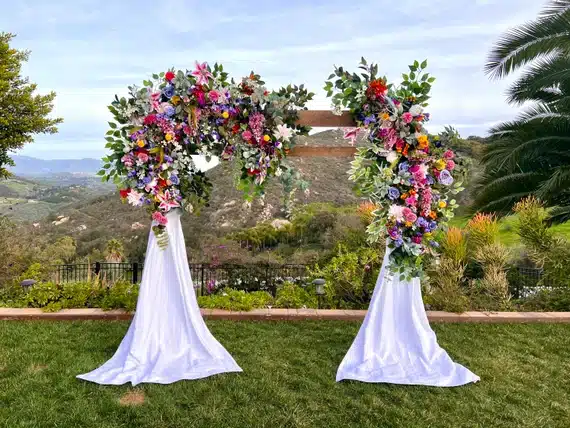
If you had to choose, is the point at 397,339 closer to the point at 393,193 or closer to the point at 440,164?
the point at 393,193

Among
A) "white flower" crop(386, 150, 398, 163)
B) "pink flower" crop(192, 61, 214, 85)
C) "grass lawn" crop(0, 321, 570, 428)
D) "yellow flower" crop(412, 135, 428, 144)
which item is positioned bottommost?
"grass lawn" crop(0, 321, 570, 428)

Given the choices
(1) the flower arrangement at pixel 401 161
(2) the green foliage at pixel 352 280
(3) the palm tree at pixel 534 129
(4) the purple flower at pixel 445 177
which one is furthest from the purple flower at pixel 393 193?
(3) the palm tree at pixel 534 129

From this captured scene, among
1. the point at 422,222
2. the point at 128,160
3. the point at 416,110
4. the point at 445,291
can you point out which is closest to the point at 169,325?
the point at 128,160

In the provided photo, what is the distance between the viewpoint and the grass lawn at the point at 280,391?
13.7ft

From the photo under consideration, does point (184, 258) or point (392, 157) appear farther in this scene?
point (184, 258)

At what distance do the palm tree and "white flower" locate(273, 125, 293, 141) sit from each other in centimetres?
734

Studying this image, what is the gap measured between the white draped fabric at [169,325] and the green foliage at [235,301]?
178cm

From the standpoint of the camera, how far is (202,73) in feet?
16.4

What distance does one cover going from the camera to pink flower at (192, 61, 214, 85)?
4.98m

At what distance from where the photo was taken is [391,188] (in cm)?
503

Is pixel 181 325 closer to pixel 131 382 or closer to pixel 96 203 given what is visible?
pixel 131 382

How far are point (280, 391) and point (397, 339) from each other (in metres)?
1.49

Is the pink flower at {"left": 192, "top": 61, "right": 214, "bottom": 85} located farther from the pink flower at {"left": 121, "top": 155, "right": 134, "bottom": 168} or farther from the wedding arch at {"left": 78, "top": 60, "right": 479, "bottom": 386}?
the pink flower at {"left": 121, "top": 155, "right": 134, "bottom": 168}

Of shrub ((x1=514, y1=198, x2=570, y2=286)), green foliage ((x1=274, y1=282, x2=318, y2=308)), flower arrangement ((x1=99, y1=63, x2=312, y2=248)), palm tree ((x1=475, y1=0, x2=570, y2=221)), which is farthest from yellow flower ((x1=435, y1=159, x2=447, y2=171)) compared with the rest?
palm tree ((x1=475, y1=0, x2=570, y2=221))
